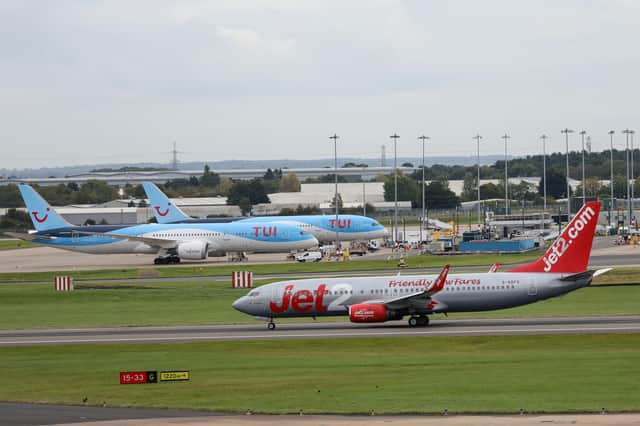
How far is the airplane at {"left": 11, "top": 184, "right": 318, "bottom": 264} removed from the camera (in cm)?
10906

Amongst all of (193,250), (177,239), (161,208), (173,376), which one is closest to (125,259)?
(161,208)

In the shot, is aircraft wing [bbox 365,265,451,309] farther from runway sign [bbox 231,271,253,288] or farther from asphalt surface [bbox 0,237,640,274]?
asphalt surface [bbox 0,237,640,274]

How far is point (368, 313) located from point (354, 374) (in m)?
12.7

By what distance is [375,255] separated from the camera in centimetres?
11656

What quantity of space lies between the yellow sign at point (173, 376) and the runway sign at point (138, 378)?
0.39 meters

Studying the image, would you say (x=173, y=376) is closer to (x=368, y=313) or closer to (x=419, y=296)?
(x=368, y=313)

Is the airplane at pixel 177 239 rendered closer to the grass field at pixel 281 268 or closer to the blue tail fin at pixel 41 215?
the blue tail fin at pixel 41 215

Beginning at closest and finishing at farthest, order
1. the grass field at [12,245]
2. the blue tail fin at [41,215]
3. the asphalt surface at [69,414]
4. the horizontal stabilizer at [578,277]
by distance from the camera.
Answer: the asphalt surface at [69,414] → the horizontal stabilizer at [578,277] → the blue tail fin at [41,215] → the grass field at [12,245]

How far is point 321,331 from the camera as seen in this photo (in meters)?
52.2

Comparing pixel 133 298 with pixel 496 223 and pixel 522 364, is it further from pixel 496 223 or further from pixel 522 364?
pixel 496 223

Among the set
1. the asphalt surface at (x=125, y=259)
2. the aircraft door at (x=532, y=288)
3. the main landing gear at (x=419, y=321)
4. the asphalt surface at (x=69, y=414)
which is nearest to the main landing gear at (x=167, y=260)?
the asphalt surface at (x=125, y=259)

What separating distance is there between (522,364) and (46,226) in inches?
3275

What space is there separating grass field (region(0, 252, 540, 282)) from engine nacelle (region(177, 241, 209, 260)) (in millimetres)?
5506

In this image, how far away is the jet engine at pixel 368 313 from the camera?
50.9m
